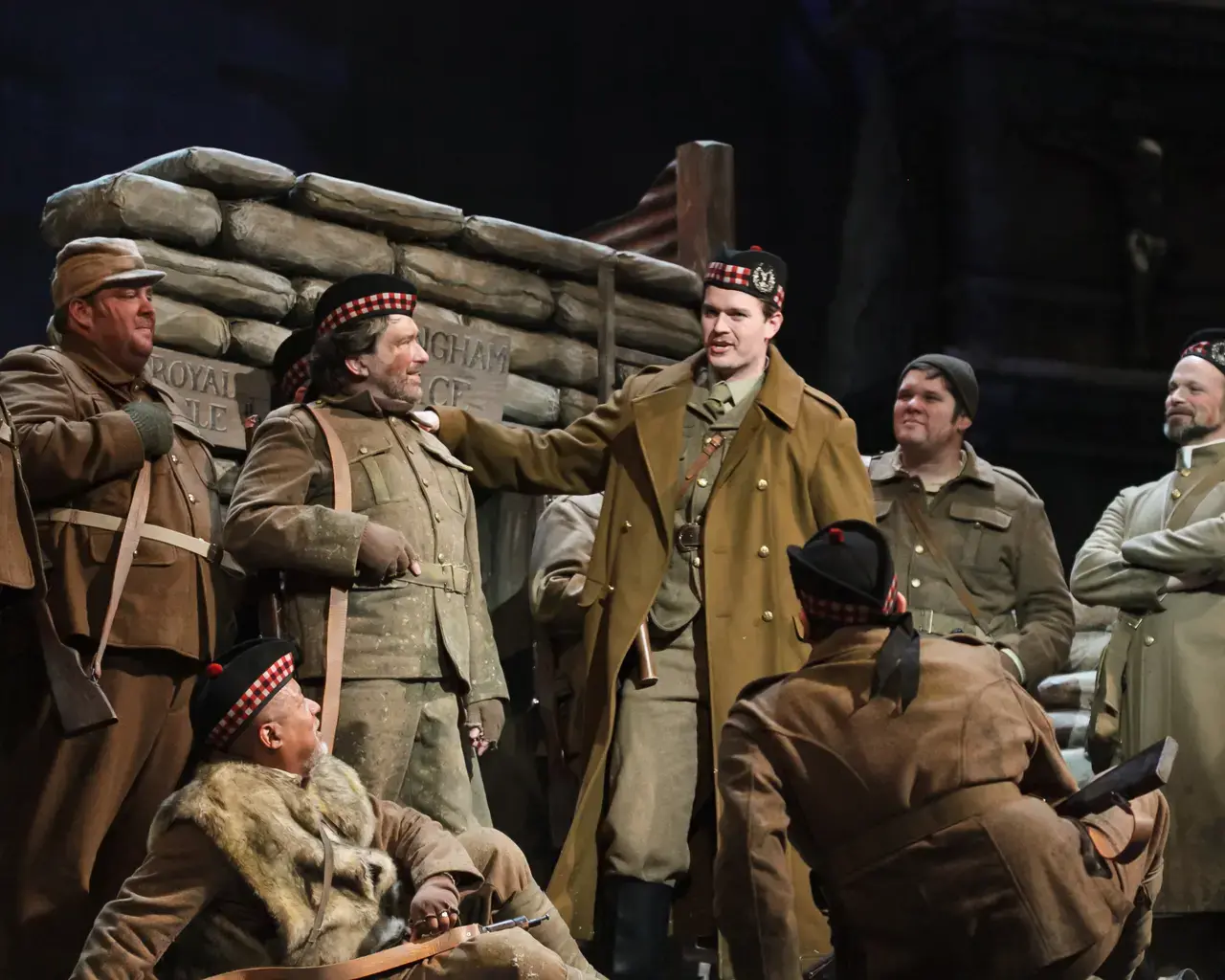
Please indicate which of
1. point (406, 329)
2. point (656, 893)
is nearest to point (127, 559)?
point (406, 329)

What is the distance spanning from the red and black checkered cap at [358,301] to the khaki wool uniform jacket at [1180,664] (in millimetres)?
2581

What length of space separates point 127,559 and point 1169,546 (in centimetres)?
329

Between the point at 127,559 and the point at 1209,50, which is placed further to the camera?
the point at 1209,50

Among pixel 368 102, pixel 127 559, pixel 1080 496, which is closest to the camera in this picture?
pixel 127 559

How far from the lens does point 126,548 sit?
5.40 metres

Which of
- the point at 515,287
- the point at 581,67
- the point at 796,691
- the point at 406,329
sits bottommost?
the point at 796,691

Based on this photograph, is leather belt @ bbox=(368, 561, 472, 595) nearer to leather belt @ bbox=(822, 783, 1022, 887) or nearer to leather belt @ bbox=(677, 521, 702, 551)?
leather belt @ bbox=(677, 521, 702, 551)

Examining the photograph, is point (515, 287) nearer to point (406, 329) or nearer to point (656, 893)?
point (406, 329)

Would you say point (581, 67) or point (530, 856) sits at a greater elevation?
point (581, 67)

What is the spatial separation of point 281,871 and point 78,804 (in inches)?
45.4

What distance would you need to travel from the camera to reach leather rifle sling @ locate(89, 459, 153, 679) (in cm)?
532

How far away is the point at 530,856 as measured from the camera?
23.3 feet

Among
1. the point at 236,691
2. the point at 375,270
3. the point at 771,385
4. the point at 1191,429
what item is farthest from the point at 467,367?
the point at 236,691

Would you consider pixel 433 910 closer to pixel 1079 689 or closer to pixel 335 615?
pixel 335 615
